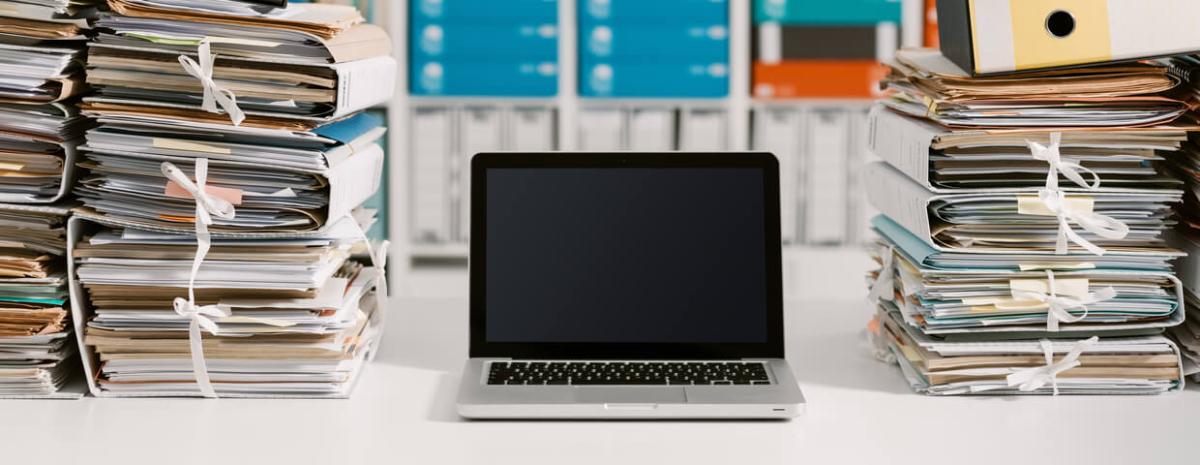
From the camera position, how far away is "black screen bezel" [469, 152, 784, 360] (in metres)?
1.21

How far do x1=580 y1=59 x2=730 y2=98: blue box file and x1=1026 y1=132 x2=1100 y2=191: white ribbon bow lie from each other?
1.97m

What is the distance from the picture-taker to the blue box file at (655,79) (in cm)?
306

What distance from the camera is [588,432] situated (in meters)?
1.06

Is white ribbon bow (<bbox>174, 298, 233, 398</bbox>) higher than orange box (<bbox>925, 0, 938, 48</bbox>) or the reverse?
the reverse

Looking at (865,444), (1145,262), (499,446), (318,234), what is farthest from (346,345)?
(1145,262)

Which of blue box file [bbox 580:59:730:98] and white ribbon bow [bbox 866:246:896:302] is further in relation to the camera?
blue box file [bbox 580:59:730:98]

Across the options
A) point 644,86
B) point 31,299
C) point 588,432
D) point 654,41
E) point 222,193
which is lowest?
point 588,432

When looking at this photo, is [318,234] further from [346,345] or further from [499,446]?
[499,446]

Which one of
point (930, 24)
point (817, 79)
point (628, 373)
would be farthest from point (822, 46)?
point (628, 373)

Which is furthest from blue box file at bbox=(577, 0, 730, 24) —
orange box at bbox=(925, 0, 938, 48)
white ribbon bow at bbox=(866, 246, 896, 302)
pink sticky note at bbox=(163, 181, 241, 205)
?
pink sticky note at bbox=(163, 181, 241, 205)

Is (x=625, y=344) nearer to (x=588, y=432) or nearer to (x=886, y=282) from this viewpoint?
(x=588, y=432)

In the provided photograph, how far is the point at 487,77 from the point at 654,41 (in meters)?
0.45

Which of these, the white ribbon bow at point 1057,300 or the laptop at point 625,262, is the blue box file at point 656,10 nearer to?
the laptop at point 625,262

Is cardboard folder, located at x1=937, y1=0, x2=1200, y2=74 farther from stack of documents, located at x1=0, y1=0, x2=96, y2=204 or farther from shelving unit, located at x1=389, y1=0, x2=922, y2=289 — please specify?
shelving unit, located at x1=389, y1=0, x2=922, y2=289
